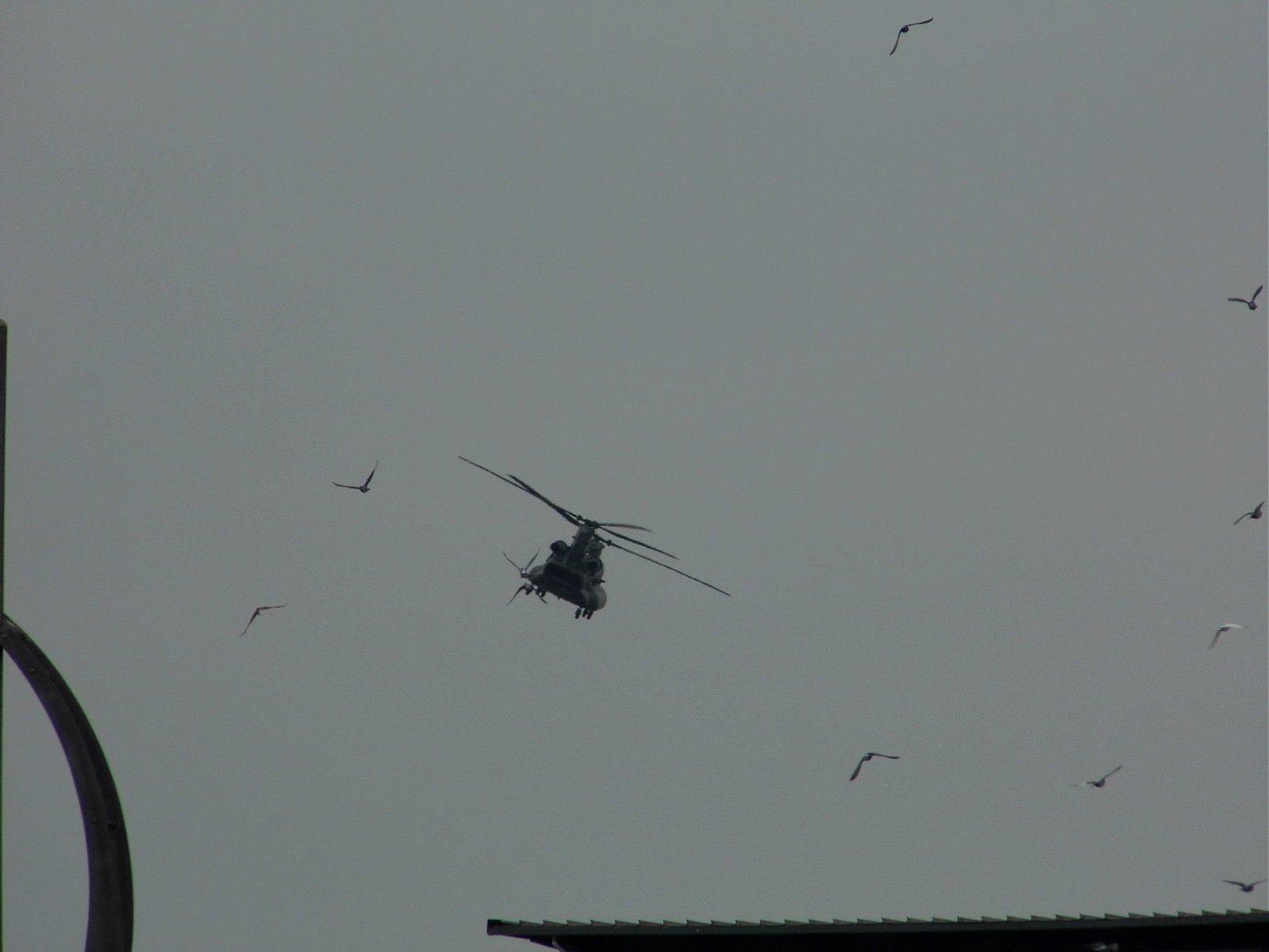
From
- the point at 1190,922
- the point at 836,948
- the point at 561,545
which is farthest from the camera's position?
the point at 561,545

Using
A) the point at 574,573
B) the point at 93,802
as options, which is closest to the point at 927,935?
the point at 93,802

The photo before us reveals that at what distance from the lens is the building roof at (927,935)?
68.3ft

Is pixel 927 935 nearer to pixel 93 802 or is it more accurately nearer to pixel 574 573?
pixel 93 802

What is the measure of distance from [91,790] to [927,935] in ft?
48.6

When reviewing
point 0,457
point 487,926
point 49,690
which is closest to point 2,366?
point 0,457

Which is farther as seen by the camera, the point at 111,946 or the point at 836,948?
the point at 836,948

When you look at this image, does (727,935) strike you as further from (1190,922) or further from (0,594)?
(0,594)

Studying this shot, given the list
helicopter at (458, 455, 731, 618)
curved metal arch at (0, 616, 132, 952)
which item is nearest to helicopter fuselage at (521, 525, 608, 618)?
helicopter at (458, 455, 731, 618)

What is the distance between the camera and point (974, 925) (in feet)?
70.3

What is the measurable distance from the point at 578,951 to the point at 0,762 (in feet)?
48.3

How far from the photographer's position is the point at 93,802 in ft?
34.1

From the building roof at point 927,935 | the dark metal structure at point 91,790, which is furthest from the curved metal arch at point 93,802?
the building roof at point 927,935

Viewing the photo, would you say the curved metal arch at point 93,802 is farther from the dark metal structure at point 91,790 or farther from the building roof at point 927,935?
the building roof at point 927,935

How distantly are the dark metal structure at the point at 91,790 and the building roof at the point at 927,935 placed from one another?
13189 millimetres
